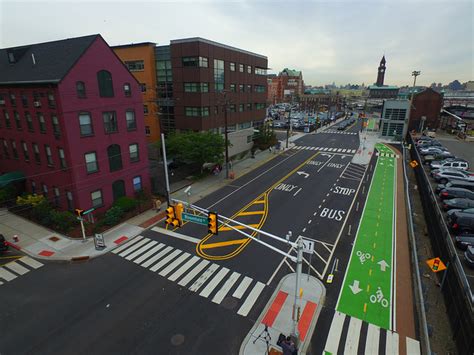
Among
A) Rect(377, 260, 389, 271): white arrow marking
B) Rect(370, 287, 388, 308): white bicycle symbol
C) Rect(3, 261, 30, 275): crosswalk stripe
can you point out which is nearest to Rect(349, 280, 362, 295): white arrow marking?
Rect(370, 287, 388, 308): white bicycle symbol

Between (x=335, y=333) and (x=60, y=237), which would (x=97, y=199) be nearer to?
(x=60, y=237)

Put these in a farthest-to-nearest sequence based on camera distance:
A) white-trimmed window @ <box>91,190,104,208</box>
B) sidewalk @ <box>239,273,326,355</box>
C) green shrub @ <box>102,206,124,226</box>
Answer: white-trimmed window @ <box>91,190,104,208</box> → green shrub @ <box>102,206,124,226</box> → sidewalk @ <box>239,273,326,355</box>

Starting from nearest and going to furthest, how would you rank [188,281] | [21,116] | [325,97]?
1. [188,281]
2. [21,116]
3. [325,97]

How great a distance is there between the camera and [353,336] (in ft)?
43.5

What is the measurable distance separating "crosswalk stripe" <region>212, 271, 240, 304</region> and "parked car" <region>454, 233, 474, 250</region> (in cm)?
1653

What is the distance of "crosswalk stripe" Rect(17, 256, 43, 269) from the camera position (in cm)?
1922

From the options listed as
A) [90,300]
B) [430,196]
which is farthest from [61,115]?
[430,196]

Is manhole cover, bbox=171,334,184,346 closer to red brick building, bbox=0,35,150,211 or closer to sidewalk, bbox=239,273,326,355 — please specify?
sidewalk, bbox=239,273,326,355

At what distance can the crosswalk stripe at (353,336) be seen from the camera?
12.6 metres

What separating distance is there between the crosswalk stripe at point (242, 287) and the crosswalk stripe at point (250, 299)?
0.47 meters

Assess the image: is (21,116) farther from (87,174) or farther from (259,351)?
(259,351)

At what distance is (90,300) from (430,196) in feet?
93.5

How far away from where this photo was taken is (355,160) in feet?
158

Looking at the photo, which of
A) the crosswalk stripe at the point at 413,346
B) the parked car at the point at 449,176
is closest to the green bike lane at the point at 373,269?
the crosswalk stripe at the point at 413,346
